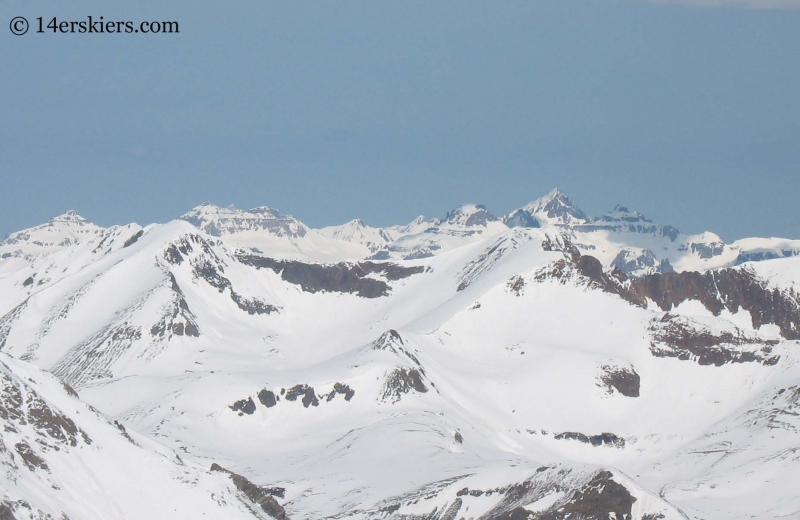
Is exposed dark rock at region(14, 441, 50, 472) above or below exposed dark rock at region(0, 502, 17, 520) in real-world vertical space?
above

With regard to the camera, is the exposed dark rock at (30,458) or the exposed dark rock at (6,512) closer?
the exposed dark rock at (6,512)

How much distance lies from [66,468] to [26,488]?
13154 millimetres

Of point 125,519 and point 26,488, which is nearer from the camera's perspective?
point 26,488

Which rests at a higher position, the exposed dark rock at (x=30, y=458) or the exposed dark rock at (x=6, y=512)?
the exposed dark rock at (x=30, y=458)

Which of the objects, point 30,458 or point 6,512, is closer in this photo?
point 6,512

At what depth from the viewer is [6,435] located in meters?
194

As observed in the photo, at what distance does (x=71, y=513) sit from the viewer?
190375 mm

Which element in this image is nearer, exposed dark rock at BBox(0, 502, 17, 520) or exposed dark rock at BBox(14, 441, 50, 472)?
exposed dark rock at BBox(0, 502, 17, 520)

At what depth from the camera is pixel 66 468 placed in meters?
200

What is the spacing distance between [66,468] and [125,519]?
375 inches

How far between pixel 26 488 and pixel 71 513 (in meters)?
6.63

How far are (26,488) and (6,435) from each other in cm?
952

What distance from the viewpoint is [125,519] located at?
199000 mm

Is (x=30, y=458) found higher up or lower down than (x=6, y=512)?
higher up
